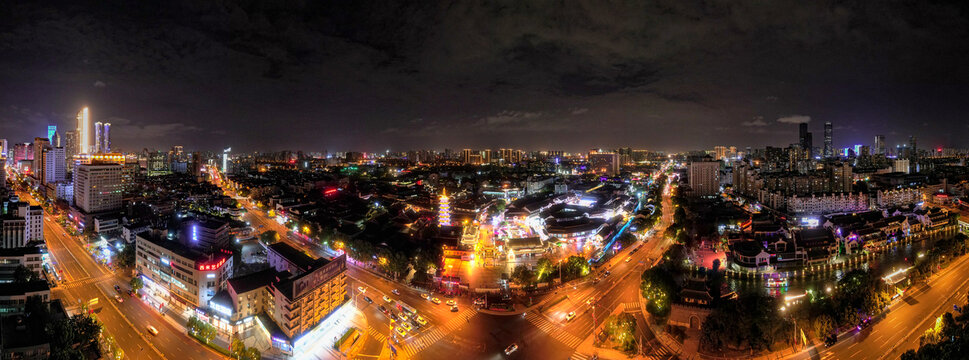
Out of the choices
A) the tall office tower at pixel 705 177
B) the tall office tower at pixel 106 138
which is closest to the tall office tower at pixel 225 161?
the tall office tower at pixel 106 138

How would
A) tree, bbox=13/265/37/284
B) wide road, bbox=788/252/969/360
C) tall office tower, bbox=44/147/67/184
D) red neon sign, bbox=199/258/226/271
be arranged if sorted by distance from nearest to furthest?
wide road, bbox=788/252/969/360
red neon sign, bbox=199/258/226/271
tree, bbox=13/265/37/284
tall office tower, bbox=44/147/67/184

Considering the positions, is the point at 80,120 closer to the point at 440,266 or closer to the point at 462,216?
the point at 462,216

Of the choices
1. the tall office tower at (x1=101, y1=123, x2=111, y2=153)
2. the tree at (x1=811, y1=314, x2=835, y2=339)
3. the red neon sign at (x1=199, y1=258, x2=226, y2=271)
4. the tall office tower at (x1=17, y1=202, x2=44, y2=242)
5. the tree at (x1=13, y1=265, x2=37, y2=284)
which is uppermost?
the tall office tower at (x1=101, y1=123, x2=111, y2=153)

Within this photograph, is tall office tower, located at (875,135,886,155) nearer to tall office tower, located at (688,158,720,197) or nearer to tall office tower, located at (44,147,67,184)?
tall office tower, located at (688,158,720,197)

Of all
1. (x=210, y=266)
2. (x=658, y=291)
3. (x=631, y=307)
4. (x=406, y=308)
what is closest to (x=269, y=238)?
(x=210, y=266)

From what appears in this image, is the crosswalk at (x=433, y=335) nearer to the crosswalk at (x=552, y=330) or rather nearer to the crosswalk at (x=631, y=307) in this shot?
the crosswalk at (x=552, y=330)

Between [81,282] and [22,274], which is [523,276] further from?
[22,274]

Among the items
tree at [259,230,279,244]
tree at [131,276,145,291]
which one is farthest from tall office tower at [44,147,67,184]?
tree at [131,276,145,291]
